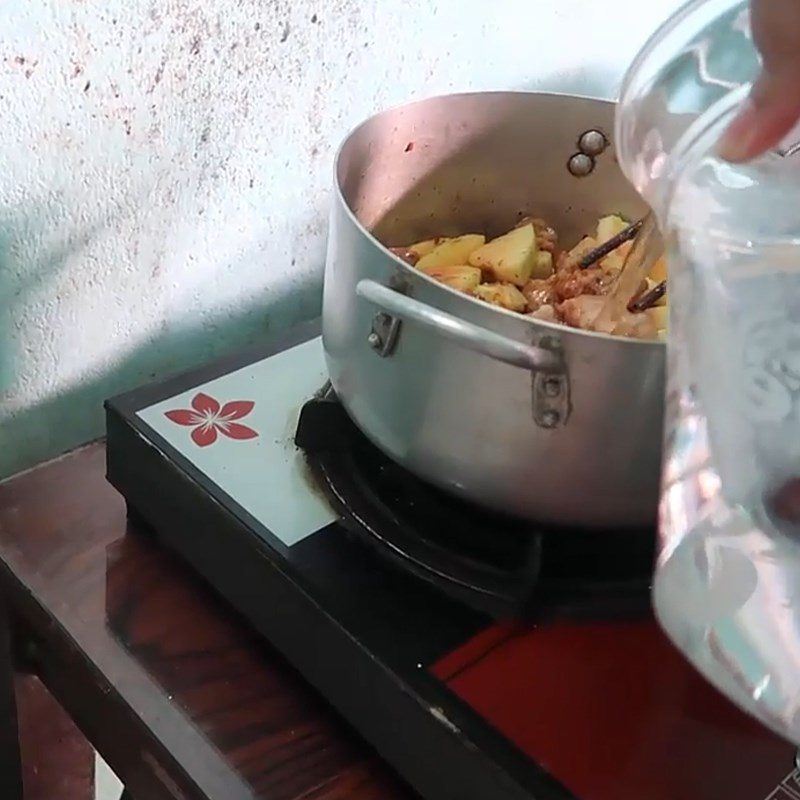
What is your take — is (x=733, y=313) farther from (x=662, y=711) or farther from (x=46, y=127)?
(x=46, y=127)

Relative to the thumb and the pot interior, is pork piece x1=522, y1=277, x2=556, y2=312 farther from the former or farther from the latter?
the thumb

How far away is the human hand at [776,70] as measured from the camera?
0.36 meters

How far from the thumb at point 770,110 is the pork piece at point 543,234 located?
34cm

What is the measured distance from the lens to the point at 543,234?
2.43 feet

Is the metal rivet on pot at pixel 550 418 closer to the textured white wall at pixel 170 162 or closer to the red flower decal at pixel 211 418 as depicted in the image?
the red flower decal at pixel 211 418

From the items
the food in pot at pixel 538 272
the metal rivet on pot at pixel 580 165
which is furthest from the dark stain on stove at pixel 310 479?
the metal rivet on pot at pixel 580 165

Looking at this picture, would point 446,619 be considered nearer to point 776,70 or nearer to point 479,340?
point 479,340

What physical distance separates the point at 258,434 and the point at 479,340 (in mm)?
215

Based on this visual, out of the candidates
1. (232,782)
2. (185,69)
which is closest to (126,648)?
(232,782)

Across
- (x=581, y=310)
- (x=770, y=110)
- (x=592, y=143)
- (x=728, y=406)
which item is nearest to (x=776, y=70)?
(x=770, y=110)

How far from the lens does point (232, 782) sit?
52 cm

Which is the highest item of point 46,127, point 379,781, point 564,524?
point 46,127

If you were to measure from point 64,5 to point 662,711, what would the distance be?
0.47m

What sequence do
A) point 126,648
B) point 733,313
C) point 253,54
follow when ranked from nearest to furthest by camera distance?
1. point 733,313
2. point 126,648
3. point 253,54
